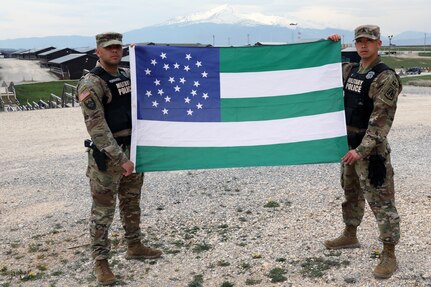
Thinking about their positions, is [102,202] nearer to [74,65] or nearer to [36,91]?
[36,91]

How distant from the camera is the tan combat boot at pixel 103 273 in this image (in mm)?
5098

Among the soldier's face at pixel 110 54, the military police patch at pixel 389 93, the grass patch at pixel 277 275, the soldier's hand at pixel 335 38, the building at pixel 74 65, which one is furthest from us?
the building at pixel 74 65

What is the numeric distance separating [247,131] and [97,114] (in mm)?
2046

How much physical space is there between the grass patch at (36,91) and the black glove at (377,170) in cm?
3704

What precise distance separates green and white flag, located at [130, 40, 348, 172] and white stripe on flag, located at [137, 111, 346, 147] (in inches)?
0.5

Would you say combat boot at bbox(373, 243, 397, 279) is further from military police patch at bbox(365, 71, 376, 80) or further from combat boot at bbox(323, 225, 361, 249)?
military police patch at bbox(365, 71, 376, 80)

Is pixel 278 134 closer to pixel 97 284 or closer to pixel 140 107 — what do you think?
pixel 140 107

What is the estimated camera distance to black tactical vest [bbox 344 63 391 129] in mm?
4830

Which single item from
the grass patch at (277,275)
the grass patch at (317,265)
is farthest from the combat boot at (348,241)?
Answer: the grass patch at (277,275)

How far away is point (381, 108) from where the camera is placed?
4691 millimetres

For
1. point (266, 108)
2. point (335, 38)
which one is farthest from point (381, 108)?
point (266, 108)

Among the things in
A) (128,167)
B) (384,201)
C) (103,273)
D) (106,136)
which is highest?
(106,136)

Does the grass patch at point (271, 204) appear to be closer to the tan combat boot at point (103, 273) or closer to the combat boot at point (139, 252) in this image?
the combat boot at point (139, 252)

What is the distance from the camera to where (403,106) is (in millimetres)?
23062
